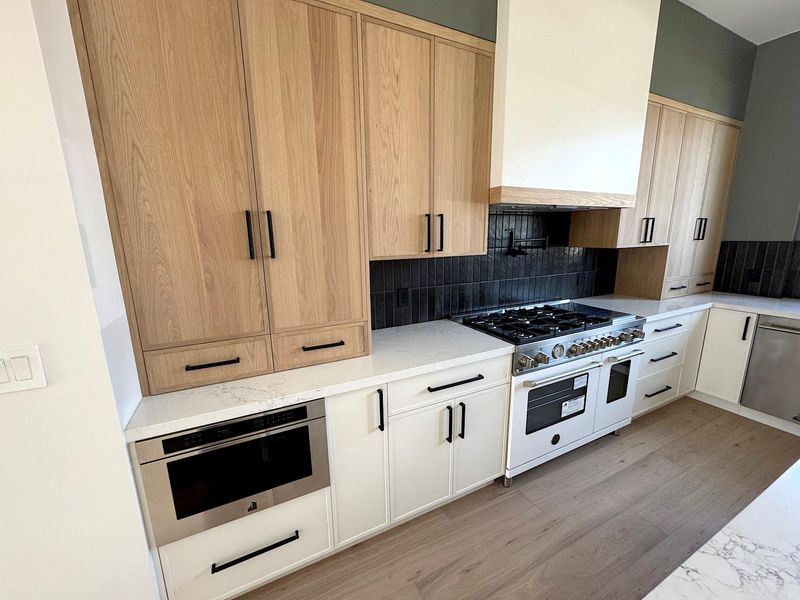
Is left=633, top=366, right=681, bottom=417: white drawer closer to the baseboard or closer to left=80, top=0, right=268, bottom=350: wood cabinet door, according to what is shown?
the baseboard

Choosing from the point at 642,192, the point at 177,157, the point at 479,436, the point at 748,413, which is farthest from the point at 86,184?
the point at 748,413

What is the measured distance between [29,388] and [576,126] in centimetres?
259

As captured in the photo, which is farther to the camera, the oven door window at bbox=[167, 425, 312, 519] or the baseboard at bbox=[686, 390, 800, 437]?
→ the baseboard at bbox=[686, 390, 800, 437]

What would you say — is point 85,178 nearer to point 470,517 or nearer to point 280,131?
point 280,131

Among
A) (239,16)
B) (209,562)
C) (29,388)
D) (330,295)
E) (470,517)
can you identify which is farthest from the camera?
(470,517)

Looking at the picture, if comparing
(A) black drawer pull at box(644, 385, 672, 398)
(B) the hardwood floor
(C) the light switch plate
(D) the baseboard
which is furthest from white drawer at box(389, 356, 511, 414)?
(D) the baseboard

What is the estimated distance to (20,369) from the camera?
927mm

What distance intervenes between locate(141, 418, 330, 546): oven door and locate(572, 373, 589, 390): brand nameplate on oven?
61.8 inches

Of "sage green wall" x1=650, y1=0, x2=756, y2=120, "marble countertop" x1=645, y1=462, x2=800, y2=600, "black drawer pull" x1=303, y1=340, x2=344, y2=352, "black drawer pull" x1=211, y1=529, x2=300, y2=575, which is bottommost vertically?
"black drawer pull" x1=211, y1=529, x2=300, y2=575

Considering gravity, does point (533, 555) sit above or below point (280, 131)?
below

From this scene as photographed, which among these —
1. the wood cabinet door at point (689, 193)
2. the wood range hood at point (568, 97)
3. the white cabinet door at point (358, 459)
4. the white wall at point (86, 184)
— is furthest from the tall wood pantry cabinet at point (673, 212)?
the white wall at point (86, 184)

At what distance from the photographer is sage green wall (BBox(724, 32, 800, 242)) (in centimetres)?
277

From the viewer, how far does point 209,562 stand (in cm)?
131

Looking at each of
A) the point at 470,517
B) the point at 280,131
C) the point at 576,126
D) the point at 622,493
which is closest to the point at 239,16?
the point at 280,131
